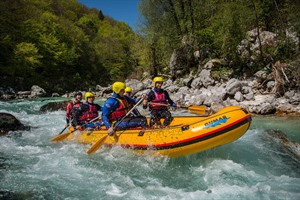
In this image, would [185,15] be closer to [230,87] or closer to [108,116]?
[230,87]

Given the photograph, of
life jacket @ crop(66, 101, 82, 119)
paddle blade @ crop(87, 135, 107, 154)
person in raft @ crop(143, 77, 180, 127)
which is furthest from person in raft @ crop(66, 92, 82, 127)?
person in raft @ crop(143, 77, 180, 127)

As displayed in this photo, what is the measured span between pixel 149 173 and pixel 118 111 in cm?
194

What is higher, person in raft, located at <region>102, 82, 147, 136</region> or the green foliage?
the green foliage

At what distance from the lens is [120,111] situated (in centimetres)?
674

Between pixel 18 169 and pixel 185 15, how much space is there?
18.9 m

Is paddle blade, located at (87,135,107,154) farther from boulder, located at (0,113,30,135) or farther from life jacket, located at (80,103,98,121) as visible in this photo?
boulder, located at (0,113,30,135)

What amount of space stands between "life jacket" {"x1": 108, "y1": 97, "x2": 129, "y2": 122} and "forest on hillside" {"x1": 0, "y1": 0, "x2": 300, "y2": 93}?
8750mm

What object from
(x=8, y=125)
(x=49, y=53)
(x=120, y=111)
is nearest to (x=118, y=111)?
(x=120, y=111)

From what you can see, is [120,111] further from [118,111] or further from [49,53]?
[49,53]

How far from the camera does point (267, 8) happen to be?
1756 centimetres

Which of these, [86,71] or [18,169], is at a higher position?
[86,71]

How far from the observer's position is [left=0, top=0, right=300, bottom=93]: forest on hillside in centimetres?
1567

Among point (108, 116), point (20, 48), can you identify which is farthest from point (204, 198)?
point (20, 48)

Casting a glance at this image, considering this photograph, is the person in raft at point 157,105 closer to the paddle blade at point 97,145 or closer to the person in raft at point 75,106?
the paddle blade at point 97,145
